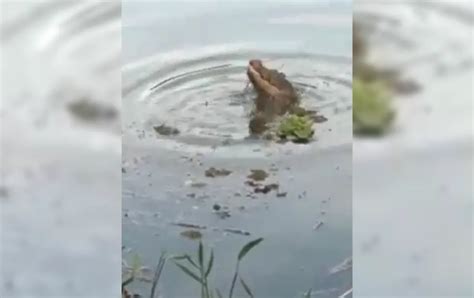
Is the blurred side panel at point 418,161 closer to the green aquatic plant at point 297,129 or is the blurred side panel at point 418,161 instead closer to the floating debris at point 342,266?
the floating debris at point 342,266

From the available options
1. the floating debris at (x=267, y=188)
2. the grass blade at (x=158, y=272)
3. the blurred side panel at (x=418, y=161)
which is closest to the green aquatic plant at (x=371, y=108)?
the blurred side panel at (x=418, y=161)

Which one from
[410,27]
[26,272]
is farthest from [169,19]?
[26,272]

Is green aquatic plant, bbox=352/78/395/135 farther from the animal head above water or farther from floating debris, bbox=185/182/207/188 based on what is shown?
floating debris, bbox=185/182/207/188

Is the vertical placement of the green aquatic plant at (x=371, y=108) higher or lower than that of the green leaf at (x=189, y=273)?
higher

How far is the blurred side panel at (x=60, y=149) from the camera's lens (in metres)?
2.29

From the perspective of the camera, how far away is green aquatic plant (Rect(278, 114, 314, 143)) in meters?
2.32

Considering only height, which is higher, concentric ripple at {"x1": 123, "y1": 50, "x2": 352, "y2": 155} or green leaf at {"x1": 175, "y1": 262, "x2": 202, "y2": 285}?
concentric ripple at {"x1": 123, "y1": 50, "x2": 352, "y2": 155}

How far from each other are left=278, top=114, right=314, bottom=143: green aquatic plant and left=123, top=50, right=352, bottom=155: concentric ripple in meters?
0.05

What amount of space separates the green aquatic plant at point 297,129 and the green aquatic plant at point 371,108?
0.47 feet

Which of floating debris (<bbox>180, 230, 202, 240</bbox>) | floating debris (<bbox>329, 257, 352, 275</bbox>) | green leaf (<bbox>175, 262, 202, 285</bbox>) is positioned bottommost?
green leaf (<bbox>175, 262, 202, 285</bbox>)

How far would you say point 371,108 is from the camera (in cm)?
230

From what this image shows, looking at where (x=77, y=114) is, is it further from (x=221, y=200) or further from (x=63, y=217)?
(x=221, y=200)

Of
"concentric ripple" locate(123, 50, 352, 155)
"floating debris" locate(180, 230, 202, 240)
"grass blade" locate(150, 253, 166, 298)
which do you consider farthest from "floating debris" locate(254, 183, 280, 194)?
"grass blade" locate(150, 253, 166, 298)

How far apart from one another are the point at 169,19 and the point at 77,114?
412 mm
